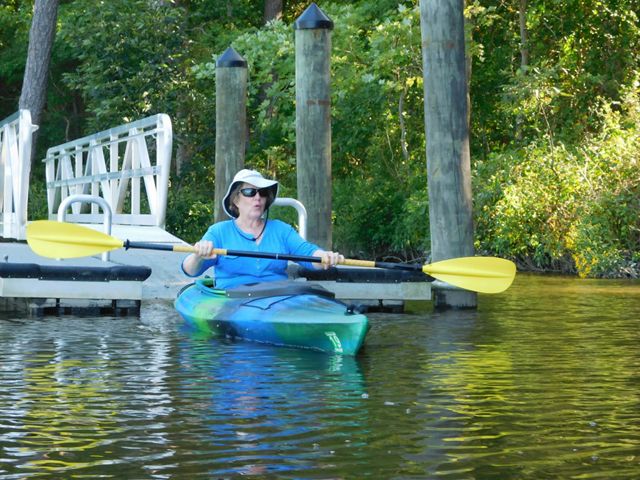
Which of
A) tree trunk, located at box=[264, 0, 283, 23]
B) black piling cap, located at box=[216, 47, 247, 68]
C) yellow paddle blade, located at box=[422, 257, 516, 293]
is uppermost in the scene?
tree trunk, located at box=[264, 0, 283, 23]

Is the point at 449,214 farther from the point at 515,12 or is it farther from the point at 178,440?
the point at 515,12

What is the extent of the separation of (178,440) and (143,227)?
403 inches

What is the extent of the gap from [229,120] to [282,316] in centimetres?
669

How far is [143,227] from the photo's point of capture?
16547mm

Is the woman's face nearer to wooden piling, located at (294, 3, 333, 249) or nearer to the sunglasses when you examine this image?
the sunglasses

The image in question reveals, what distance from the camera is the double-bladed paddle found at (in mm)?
11094

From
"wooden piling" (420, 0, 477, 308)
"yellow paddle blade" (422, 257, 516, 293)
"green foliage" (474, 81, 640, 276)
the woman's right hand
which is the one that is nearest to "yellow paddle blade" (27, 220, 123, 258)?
the woman's right hand

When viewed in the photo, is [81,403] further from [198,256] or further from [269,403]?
[198,256]

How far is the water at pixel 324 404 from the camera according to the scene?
5.95 m

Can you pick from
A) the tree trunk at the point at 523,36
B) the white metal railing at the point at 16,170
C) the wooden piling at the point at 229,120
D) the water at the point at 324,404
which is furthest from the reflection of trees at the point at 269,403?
the tree trunk at the point at 523,36

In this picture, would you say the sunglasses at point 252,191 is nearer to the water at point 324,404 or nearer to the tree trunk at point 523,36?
the water at point 324,404

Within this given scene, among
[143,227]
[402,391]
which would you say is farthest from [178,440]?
[143,227]

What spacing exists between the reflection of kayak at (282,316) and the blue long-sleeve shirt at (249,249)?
0.17m

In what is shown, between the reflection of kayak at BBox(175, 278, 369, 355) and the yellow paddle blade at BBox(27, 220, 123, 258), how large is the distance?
82 centimetres
